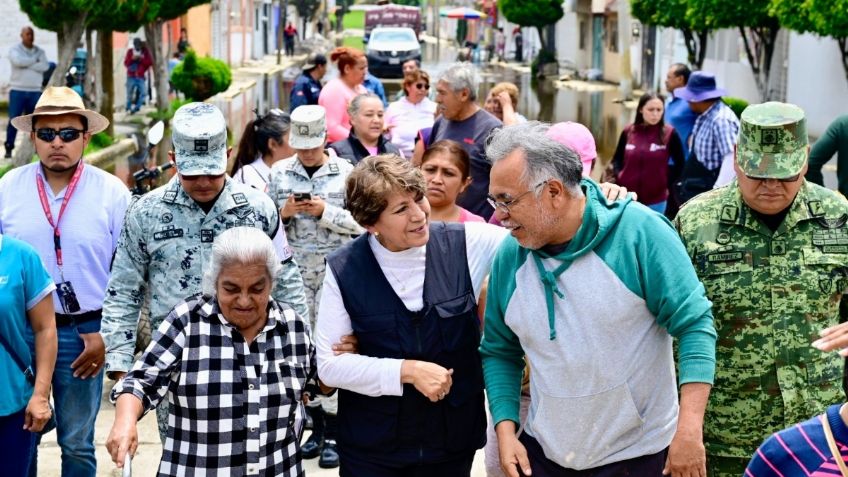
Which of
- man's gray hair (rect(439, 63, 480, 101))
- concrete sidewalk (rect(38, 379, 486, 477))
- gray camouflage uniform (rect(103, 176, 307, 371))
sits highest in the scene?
man's gray hair (rect(439, 63, 480, 101))

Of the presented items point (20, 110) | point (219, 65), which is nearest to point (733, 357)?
point (20, 110)

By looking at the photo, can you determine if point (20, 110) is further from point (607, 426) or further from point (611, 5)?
point (611, 5)

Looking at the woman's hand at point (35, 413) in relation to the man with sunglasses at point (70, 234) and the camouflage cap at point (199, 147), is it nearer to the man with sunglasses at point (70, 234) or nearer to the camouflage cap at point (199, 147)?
the man with sunglasses at point (70, 234)

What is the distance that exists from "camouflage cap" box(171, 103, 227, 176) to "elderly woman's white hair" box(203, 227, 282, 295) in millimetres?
547

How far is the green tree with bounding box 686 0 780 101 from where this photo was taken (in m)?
23.5

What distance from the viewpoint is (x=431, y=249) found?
13.6ft

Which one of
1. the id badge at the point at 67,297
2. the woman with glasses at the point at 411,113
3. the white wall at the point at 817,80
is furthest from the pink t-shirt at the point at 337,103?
the white wall at the point at 817,80

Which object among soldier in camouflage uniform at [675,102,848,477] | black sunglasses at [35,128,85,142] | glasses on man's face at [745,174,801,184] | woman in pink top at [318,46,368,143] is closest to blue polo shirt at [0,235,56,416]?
black sunglasses at [35,128,85,142]

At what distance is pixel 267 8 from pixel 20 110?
50.2 metres

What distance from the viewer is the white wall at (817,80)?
25844 millimetres

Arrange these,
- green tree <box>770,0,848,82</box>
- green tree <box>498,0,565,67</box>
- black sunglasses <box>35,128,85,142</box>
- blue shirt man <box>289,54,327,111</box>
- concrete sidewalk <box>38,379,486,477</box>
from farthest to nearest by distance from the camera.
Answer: green tree <box>498,0,565,67</box>, green tree <box>770,0,848,82</box>, blue shirt man <box>289,54,327,111</box>, concrete sidewalk <box>38,379,486,477</box>, black sunglasses <box>35,128,85,142</box>

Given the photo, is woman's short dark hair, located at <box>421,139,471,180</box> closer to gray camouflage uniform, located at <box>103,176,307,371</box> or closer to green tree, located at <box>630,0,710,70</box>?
gray camouflage uniform, located at <box>103,176,307,371</box>

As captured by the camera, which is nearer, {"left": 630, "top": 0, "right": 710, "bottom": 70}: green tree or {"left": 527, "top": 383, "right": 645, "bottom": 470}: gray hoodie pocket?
{"left": 527, "top": 383, "right": 645, "bottom": 470}: gray hoodie pocket

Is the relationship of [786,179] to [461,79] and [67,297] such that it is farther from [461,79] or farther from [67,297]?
[461,79]
